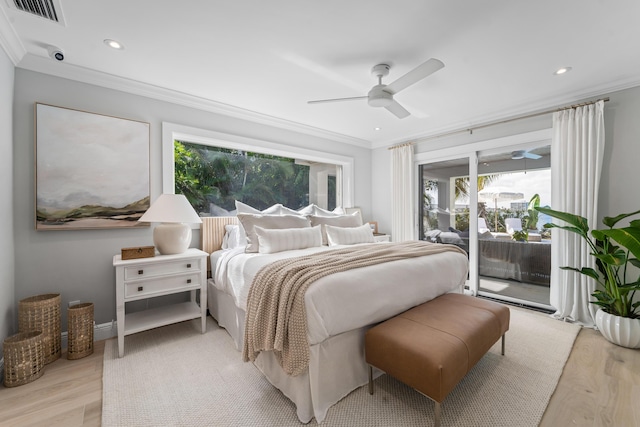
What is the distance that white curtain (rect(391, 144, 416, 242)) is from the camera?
14.8 feet

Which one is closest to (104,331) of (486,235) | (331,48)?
(331,48)

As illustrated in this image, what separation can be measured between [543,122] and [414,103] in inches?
61.9

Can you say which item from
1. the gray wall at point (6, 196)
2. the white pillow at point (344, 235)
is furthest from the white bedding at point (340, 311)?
the gray wall at point (6, 196)

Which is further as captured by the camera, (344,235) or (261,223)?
(344,235)

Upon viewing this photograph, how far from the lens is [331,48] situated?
2.19 meters

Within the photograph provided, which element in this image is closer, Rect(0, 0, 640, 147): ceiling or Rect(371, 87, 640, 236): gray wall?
Rect(0, 0, 640, 147): ceiling

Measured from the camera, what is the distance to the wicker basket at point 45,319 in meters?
2.10

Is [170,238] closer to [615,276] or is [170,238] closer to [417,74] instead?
[417,74]

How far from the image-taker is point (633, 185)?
2758 mm

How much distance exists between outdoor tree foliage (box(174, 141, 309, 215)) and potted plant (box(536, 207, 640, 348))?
3.19 m

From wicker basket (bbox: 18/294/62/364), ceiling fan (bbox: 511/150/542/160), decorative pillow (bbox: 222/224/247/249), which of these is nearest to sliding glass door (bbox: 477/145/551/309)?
ceiling fan (bbox: 511/150/542/160)

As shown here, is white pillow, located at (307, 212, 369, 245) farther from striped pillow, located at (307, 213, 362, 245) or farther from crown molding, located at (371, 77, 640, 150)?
crown molding, located at (371, 77, 640, 150)

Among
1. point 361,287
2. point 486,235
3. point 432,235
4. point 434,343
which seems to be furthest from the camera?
point 432,235

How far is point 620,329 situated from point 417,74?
9.42 ft
